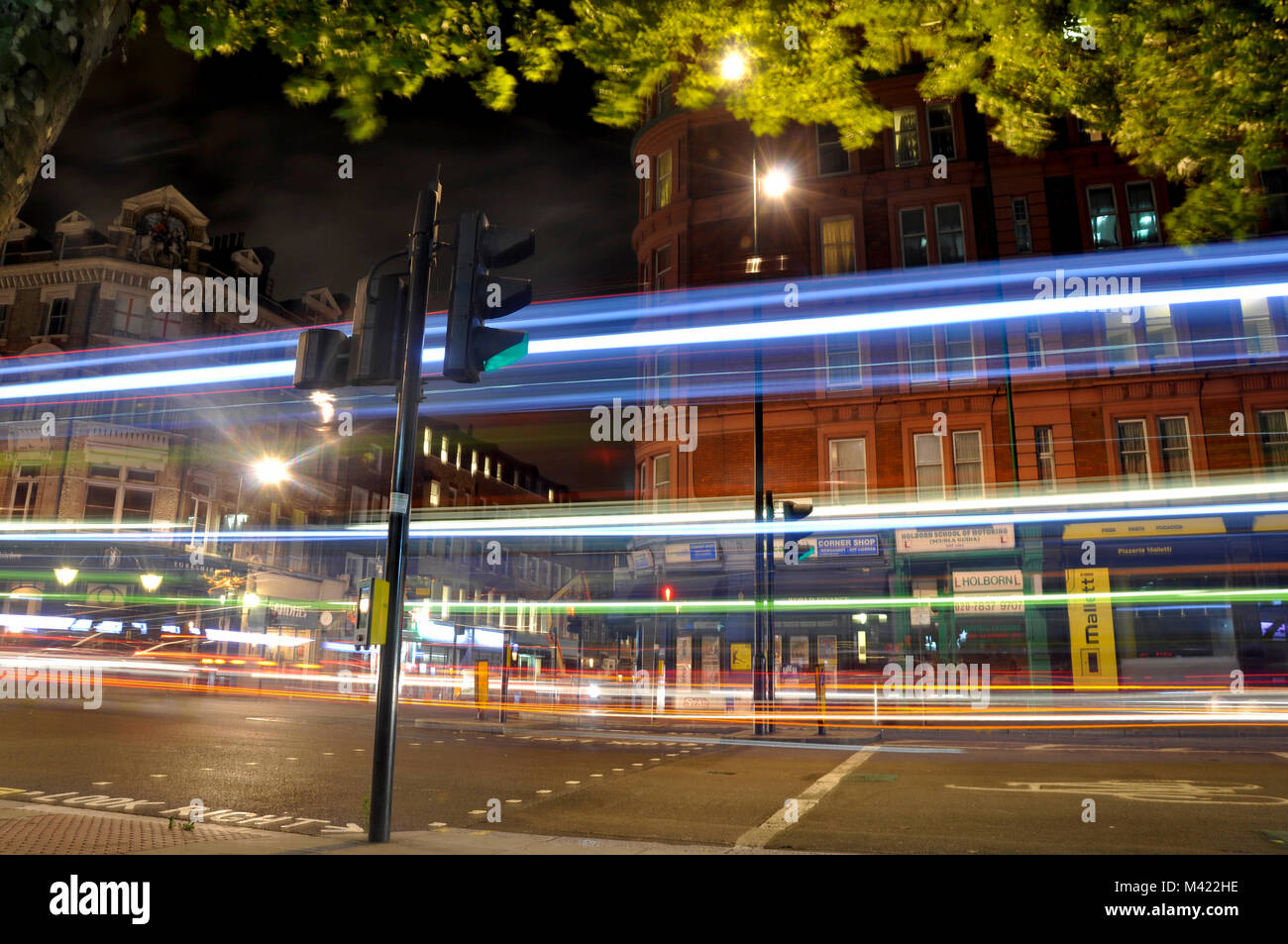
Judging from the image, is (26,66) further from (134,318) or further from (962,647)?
(134,318)

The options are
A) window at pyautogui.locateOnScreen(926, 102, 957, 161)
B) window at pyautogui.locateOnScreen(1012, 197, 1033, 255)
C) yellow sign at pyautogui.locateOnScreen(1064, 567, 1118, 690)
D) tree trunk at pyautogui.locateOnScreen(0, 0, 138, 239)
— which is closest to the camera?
tree trunk at pyautogui.locateOnScreen(0, 0, 138, 239)

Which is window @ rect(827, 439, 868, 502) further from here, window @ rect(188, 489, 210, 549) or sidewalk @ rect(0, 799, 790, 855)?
window @ rect(188, 489, 210, 549)

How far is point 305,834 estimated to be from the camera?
22.4ft

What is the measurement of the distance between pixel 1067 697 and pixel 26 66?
1141 inches

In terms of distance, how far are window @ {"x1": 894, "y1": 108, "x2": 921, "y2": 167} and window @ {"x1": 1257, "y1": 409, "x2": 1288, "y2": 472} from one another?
1436 centimetres

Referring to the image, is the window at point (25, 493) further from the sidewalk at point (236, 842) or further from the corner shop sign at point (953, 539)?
the sidewalk at point (236, 842)

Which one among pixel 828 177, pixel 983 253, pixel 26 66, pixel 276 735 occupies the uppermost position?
pixel 828 177

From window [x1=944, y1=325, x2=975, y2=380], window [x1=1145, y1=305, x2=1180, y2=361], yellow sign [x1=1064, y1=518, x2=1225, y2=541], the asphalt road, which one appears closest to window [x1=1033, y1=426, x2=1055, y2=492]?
yellow sign [x1=1064, y1=518, x2=1225, y2=541]

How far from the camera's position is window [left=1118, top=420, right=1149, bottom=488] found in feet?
92.3

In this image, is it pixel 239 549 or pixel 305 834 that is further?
pixel 239 549

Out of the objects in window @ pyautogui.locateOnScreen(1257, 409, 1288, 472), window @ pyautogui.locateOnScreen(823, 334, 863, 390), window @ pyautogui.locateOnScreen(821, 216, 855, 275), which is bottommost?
window @ pyautogui.locateOnScreen(1257, 409, 1288, 472)
